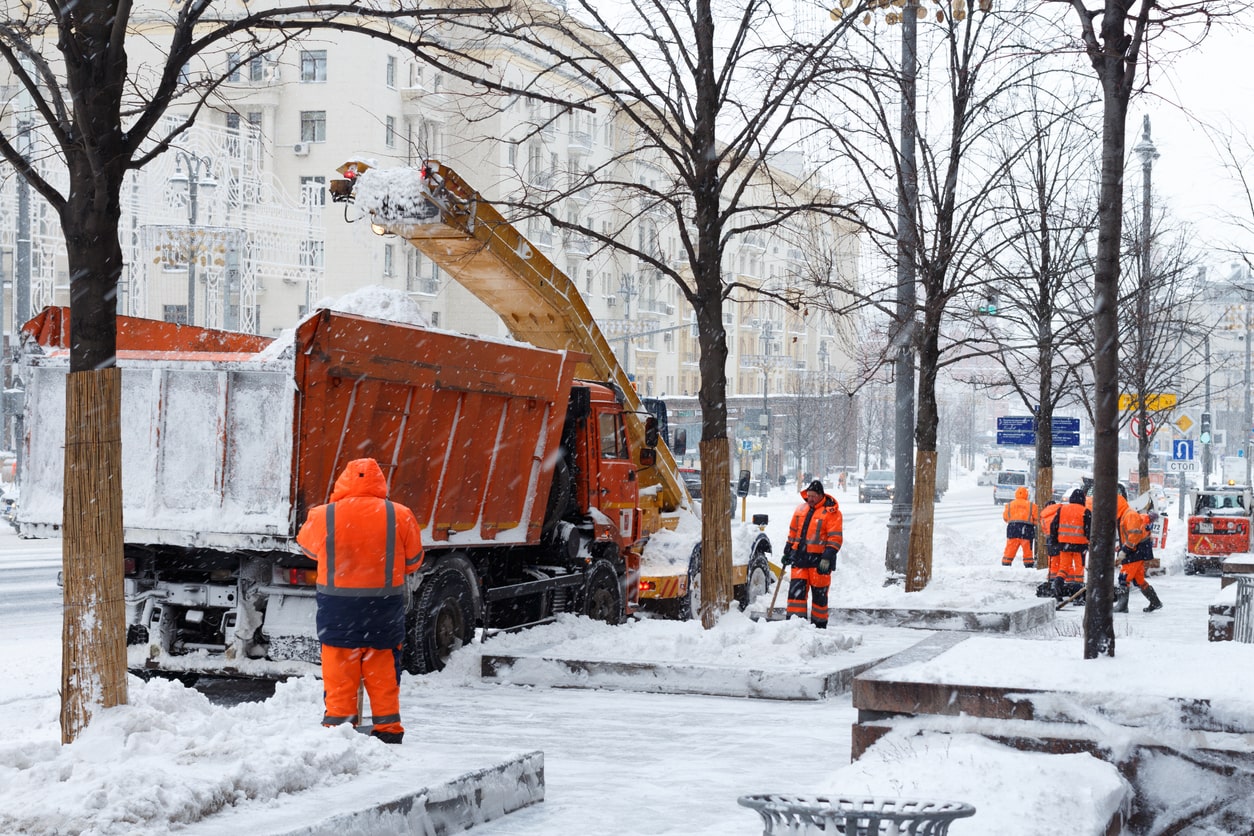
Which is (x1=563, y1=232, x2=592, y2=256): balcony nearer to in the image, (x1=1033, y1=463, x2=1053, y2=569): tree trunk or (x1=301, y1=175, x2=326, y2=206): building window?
(x1=1033, y1=463, x2=1053, y2=569): tree trunk

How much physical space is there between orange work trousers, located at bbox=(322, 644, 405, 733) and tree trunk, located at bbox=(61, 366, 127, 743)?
165 centimetres

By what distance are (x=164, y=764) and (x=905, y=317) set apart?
1155cm

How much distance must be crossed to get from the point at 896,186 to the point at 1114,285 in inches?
388

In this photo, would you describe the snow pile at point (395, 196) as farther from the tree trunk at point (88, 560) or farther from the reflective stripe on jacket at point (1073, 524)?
the reflective stripe on jacket at point (1073, 524)

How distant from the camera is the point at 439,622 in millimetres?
12047

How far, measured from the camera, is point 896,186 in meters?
17.0

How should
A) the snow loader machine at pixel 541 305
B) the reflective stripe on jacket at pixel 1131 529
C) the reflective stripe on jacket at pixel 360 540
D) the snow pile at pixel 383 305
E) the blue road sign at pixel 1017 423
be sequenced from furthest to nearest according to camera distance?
the blue road sign at pixel 1017 423 → the reflective stripe on jacket at pixel 1131 529 → the snow loader machine at pixel 541 305 → the snow pile at pixel 383 305 → the reflective stripe on jacket at pixel 360 540

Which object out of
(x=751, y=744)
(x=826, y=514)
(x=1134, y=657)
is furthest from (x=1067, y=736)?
(x=826, y=514)

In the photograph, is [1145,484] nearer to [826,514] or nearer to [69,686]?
[826,514]

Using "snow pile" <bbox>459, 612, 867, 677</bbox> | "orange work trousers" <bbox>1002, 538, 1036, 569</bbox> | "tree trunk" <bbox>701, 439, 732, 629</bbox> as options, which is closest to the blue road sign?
"orange work trousers" <bbox>1002, 538, 1036, 569</bbox>

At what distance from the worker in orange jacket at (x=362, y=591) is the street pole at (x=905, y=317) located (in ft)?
21.4

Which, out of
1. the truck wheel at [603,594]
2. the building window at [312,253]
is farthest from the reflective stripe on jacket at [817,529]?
the building window at [312,253]

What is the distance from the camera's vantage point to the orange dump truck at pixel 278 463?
10531mm

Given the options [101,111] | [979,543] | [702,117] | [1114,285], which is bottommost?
[979,543]
